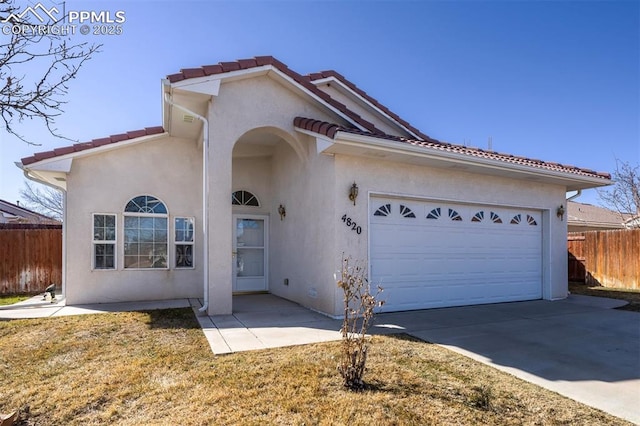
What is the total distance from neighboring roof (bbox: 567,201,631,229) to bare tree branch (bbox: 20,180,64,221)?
40.9m

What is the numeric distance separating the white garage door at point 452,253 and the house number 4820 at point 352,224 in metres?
0.48

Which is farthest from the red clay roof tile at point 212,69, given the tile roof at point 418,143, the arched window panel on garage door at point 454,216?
the arched window panel on garage door at point 454,216

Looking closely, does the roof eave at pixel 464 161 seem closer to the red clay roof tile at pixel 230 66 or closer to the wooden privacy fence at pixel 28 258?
the red clay roof tile at pixel 230 66

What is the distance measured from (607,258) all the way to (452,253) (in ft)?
32.2

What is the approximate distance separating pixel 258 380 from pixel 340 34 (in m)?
9.67

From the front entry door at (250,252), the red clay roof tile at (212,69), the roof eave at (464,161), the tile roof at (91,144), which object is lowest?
the front entry door at (250,252)

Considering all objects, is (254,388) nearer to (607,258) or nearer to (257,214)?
(257,214)

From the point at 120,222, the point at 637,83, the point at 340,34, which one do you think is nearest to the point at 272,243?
the point at 120,222

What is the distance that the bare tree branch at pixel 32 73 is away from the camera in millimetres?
3562

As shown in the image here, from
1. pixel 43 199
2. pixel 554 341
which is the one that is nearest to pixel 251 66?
pixel 554 341

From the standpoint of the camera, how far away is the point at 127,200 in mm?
9945

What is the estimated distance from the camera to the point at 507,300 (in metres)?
10.3

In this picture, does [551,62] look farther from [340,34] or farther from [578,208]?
[578,208]

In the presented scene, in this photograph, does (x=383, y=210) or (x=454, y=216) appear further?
(x=454, y=216)
